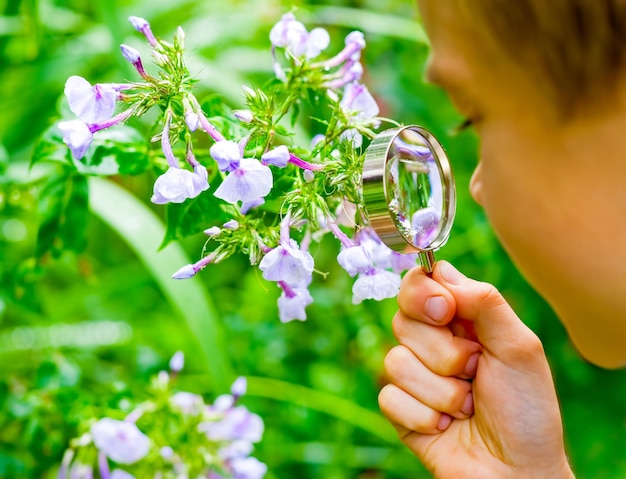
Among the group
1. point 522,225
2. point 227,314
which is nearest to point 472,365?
point 522,225

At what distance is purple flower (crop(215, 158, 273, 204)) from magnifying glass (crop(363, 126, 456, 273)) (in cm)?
8

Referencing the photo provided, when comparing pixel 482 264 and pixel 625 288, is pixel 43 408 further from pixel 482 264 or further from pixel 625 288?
pixel 482 264

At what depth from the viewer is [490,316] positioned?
705 millimetres

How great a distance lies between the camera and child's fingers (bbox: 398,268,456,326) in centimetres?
67

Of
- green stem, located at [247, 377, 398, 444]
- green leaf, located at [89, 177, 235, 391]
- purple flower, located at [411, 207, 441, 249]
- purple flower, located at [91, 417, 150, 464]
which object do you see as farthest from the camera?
green stem, located at [247, 377, 398, 444]

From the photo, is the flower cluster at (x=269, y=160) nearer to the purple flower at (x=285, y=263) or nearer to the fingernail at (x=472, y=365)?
the purple flower at (x=285, y=263)

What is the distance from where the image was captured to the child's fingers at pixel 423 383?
714 millimetres

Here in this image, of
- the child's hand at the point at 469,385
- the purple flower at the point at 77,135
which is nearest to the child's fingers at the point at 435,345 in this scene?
the child's hand at the point at 469,385

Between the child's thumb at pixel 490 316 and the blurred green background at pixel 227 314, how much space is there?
0.42 meters

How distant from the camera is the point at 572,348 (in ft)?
5.01

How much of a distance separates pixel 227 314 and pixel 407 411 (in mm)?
789

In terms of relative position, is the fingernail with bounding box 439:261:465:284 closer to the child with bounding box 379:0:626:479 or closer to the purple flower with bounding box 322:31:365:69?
the child with bounding box 379:0:626:479

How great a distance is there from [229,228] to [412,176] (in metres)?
0.16

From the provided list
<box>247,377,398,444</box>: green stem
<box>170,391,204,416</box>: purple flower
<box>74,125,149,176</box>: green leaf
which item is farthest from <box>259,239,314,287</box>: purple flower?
<box>247,377,398,444</box>: green stem
